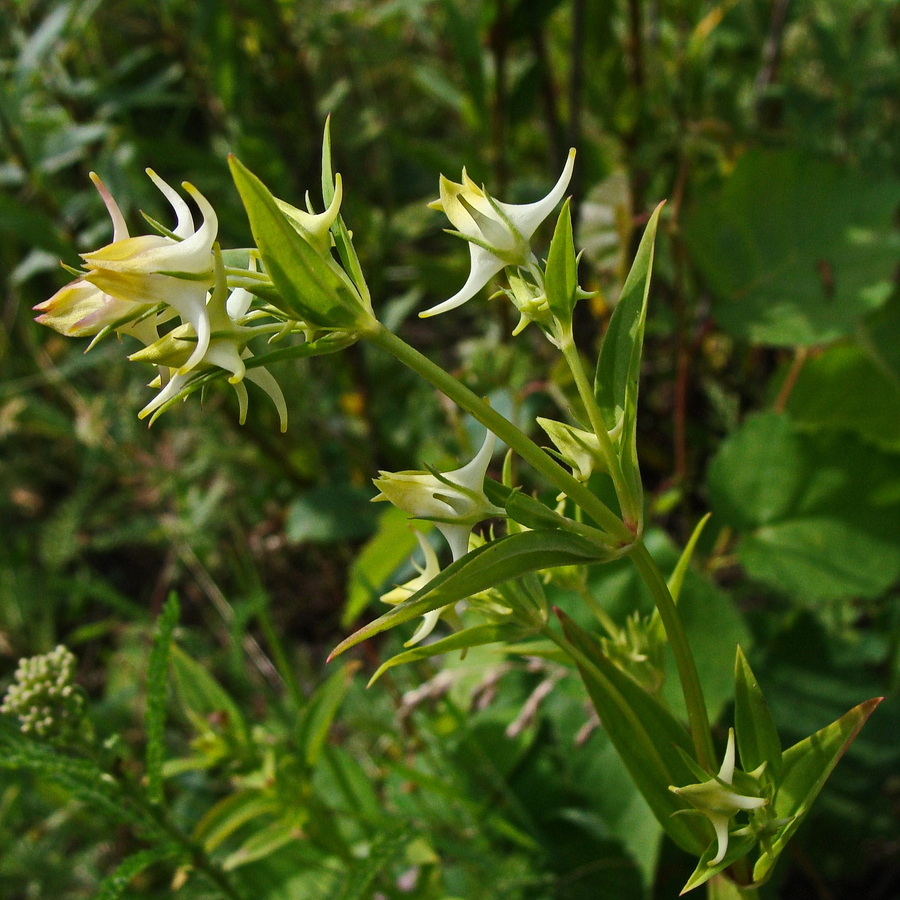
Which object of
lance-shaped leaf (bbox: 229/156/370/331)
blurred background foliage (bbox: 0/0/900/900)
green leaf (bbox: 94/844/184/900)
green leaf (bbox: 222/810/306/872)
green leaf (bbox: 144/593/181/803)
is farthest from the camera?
blurred background foliage (bbox: 0/0/900/900)

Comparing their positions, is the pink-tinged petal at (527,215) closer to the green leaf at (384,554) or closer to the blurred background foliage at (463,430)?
the blurred background foliage at (463,430)

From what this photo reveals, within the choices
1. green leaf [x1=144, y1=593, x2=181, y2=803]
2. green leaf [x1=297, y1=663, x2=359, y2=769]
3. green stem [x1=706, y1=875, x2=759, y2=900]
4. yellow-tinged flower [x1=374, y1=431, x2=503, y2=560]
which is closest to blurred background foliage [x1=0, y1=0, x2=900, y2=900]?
green leaf [x1=297, y1=663, x2=359, y2=769]

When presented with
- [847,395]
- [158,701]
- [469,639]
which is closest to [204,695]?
[158,701]

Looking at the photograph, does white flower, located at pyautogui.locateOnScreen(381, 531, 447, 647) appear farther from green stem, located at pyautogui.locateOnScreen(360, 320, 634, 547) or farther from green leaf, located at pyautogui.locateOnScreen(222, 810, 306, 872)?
green leaf, located at pyautogui.locateOnScreen(222, 810, 306, 872)

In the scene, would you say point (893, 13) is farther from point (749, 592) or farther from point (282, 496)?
point (282, 496)

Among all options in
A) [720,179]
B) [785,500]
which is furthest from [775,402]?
[720,179]

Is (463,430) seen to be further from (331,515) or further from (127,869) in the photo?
(127,869)

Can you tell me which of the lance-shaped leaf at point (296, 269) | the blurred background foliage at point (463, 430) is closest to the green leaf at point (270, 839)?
the blurred background foliage at point (463, 430)

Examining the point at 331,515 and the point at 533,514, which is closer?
the point at 533,514
